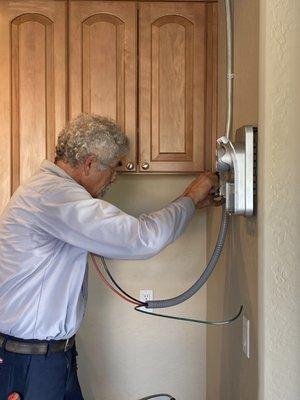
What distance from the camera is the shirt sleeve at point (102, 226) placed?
146 centimetres

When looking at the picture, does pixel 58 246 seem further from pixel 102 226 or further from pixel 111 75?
pixel 111 75

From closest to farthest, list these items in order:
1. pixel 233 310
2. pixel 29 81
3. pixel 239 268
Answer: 1. pixel 239 268
2. pixel 233 310
3. pixel 29 81

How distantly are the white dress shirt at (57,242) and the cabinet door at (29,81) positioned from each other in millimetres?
380

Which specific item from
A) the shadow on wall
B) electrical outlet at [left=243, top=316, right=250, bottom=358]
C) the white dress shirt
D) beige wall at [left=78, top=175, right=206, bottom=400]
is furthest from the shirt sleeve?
beige wall at [left=78, top=175, right=206, bottom=400]

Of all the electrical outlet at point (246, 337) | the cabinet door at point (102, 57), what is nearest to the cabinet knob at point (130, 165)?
the cabinet door at point (102, 57)

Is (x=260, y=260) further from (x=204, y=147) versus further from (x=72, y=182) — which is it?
(x=204, y=147)

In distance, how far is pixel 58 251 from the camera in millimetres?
1575

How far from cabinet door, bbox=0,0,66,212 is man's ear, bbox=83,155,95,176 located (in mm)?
377

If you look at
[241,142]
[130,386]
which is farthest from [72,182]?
[130,386]

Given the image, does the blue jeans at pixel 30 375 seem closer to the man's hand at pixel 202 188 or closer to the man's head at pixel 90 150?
the man's head at pixel 90 150

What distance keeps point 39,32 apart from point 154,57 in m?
0.45

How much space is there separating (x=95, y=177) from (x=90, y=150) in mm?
99

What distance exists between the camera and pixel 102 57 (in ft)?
6.40

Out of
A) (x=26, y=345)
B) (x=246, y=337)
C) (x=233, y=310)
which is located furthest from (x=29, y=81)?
(x=246, y=337)
